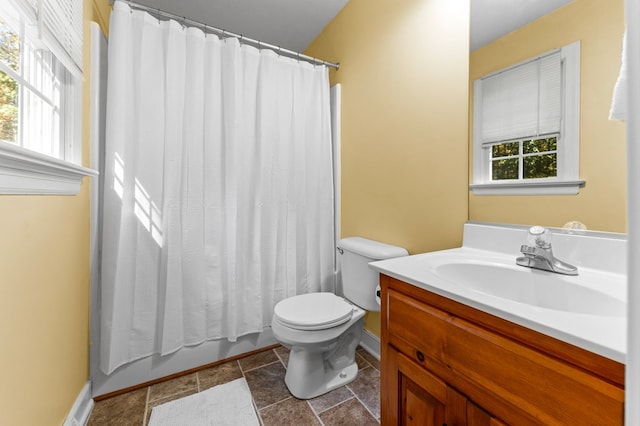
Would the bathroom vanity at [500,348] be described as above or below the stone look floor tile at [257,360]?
Answer: above

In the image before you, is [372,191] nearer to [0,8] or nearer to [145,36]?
[145,36]

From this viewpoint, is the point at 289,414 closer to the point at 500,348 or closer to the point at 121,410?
the point at 121,410

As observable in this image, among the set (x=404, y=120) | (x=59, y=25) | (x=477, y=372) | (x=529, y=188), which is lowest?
(x=477, y=372)

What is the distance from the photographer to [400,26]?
5.22 feet

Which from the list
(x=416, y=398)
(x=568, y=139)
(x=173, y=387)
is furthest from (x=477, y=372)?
(x=173, y=387)

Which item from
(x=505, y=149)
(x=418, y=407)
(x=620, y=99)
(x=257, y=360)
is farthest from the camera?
(x=257, y=360)

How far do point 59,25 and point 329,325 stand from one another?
166 centimetres

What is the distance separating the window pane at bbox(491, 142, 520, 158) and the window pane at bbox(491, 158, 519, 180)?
2 centimetres

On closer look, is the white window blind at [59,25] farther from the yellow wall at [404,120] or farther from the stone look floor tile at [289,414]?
the stone look floor tile at [289,414]

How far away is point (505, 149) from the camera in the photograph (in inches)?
45.3

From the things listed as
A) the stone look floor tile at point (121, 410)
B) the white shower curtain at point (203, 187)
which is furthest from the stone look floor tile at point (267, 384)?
the stone look floor tile at point (121, 410)

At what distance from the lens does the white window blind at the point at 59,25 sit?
0.86 meters

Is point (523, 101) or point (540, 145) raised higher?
point (523, 101)

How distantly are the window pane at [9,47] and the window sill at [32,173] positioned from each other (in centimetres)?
32
